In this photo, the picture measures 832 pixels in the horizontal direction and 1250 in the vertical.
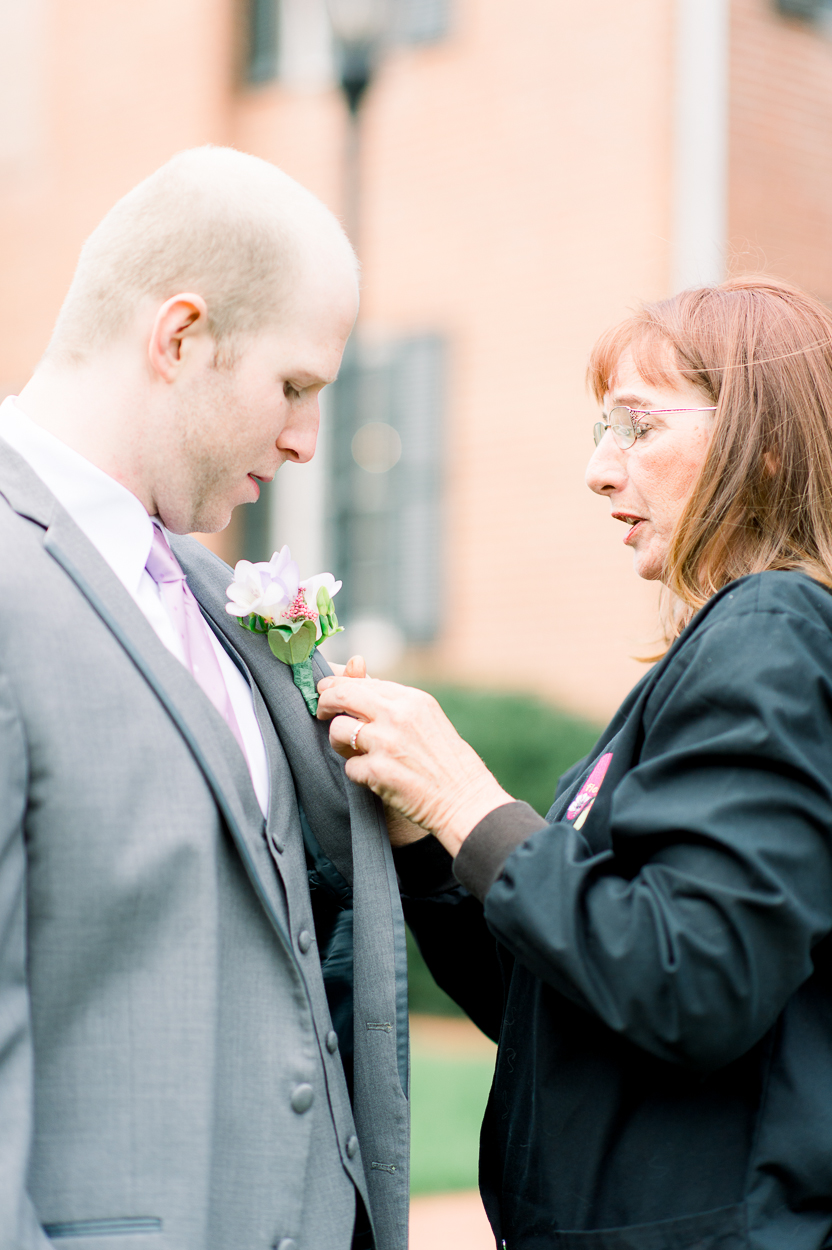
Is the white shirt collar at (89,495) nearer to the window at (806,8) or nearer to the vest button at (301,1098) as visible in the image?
the vest button at (301,1098)

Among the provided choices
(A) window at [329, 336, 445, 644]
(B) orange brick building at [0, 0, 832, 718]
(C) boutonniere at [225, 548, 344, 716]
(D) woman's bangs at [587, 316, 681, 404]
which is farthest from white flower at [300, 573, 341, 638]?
(A) window at [329, 336, 445, 644]

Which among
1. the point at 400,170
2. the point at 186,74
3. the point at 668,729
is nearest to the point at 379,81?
the point at 400,170

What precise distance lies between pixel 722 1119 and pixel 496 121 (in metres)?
7.13

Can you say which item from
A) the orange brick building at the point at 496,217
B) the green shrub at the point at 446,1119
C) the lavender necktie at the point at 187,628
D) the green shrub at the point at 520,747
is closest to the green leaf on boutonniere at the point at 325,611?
the lavender necktie at the point at 187,628

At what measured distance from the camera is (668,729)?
5.97ft

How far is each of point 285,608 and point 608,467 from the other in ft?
2.13

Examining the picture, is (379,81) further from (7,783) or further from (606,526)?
(7,783)

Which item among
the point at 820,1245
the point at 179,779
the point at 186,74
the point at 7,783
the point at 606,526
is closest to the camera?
the point at 7,783

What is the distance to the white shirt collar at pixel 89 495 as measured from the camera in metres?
1.73

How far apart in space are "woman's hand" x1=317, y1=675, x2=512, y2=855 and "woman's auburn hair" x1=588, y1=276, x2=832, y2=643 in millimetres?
462

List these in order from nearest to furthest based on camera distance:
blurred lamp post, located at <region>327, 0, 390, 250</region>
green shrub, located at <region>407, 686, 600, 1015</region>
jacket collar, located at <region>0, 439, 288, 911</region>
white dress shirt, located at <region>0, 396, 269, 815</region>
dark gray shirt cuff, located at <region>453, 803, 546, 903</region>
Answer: jacket collar, located at <region>0, 439, 288, 911</region> < white dress shirt, located at <region>0, 396, 269, 815</region> < dark gray shirt cuff, located at <region>453, 803, 546, 903</region> < green shrub, located at <region>407, 686, 600, 1015</region> < blurred lamp post, located at <region>327, 0, 390, 250</region>

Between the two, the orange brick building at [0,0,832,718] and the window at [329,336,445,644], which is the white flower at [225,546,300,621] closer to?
the orange brick building at [0,0,832,718]

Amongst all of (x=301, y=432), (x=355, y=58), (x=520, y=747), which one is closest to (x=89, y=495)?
(x=301, y=432)

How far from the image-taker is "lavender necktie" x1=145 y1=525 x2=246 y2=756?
1.86 metres
